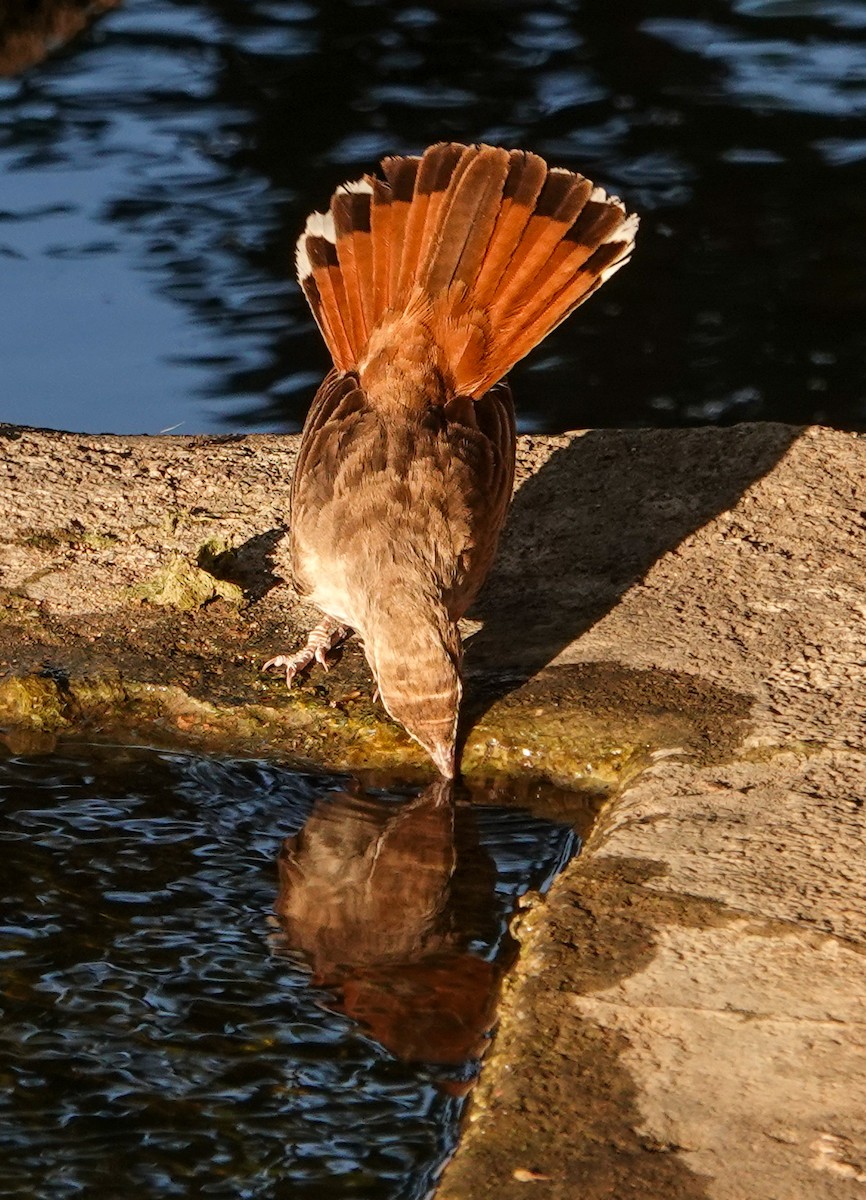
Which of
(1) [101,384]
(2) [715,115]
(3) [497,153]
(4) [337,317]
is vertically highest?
(3) [497,153]

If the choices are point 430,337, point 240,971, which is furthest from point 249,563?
point 240,971

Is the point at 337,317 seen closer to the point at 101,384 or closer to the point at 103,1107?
the point at 103,1107

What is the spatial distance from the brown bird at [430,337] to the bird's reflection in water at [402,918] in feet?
2.16

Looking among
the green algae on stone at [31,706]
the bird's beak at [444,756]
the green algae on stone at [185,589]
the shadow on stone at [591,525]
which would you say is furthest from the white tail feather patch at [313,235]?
the bird's beak at [444,756]

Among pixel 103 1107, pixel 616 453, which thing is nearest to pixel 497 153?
pixel 616 453

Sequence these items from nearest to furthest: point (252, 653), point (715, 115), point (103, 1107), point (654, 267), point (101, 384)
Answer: point (103, 1107)
point (252, 653)
point (101, 384)
point (654, 267)
point (715, 115)

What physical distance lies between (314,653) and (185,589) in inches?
21.5

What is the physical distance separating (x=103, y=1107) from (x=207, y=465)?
3.16 m

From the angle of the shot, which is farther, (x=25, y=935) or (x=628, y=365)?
(x=628, y=365)

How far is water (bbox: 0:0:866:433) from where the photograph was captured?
404 inches

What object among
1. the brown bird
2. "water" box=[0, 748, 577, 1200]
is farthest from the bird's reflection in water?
the brown bird

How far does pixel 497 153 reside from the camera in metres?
5.67

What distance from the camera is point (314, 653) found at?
5.42 meters

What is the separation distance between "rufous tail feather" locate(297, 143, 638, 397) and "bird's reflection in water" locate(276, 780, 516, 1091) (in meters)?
1.48
